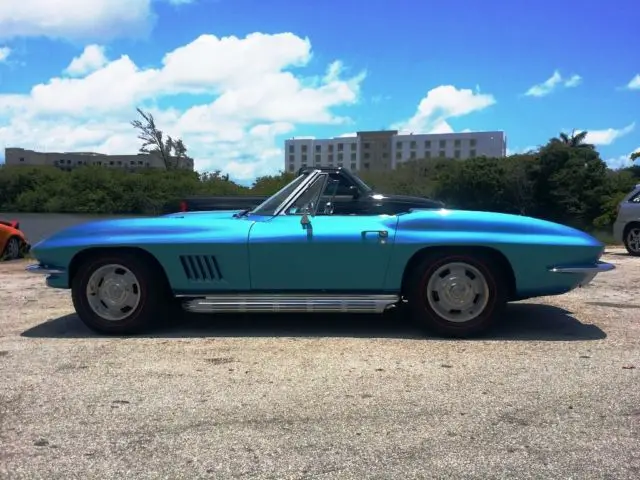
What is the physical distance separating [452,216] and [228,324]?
88.2 inches

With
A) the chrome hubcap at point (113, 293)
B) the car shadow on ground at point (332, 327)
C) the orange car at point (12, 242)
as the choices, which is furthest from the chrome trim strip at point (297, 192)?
the orange car at point (12, 242)

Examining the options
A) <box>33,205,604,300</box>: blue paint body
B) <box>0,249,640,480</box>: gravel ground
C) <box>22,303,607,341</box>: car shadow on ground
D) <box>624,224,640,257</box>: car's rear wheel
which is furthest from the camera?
<box>624,224,640,257</box>: car's rear wheel

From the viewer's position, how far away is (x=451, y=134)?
147500 mm

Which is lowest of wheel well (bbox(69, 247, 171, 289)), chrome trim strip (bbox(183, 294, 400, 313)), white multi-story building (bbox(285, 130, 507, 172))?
chrome trim strip (bbox(183, 294, 400, 313))

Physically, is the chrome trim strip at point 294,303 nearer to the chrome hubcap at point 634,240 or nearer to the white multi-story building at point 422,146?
the chrome hubcap at point 634,240

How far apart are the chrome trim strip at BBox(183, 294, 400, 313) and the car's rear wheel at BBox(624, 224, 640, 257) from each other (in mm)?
8667

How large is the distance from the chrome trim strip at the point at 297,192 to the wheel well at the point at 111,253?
3.62ft

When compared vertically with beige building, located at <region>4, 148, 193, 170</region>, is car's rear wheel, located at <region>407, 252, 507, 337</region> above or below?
below

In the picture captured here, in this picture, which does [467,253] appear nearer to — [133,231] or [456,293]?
[456,293]

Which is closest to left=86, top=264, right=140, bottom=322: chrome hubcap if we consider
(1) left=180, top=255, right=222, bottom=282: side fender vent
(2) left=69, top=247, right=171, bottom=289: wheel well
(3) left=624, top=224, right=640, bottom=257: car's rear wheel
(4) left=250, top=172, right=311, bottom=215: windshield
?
(2) left=69, top=247, right=171, bottom=289: wheel well

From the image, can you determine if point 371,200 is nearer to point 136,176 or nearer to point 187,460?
point 187,460

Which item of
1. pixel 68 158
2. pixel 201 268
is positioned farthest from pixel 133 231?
pixel 68 158

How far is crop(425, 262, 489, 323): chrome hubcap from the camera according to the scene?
4977 mm

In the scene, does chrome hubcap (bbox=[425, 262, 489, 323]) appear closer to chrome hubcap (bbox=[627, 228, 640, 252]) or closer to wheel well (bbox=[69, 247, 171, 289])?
wheel well (bbox=[69, 247, 171, 289])
